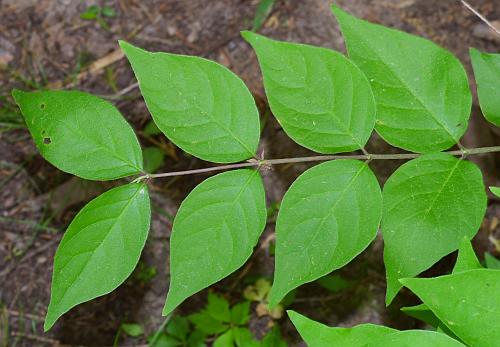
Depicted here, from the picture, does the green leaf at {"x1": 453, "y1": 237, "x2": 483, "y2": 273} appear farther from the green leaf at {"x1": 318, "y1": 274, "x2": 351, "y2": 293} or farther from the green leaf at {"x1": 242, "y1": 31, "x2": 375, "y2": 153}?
the green leaf at {"x1": 318, "y1": 274, "x2": 351, "y2": 293}

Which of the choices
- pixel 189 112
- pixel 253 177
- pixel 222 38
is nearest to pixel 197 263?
pixel 253 177

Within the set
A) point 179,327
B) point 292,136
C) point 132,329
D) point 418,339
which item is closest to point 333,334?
point 418,339

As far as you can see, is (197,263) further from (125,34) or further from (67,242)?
(125,34)

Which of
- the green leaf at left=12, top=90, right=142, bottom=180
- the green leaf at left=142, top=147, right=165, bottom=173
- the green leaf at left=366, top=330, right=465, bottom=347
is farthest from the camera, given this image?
the green leaf at left=142, top=147, right=165, bottom=173

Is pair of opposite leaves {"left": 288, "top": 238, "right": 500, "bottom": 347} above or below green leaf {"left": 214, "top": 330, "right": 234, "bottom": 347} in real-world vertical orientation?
above

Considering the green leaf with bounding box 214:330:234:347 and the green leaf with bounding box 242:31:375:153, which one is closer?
the green leaf with bounding box 242:31:375:153

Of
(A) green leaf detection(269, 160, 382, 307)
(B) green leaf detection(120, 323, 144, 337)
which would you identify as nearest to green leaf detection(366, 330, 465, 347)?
(A) green leaf detection(269, 160, 382, 307)
